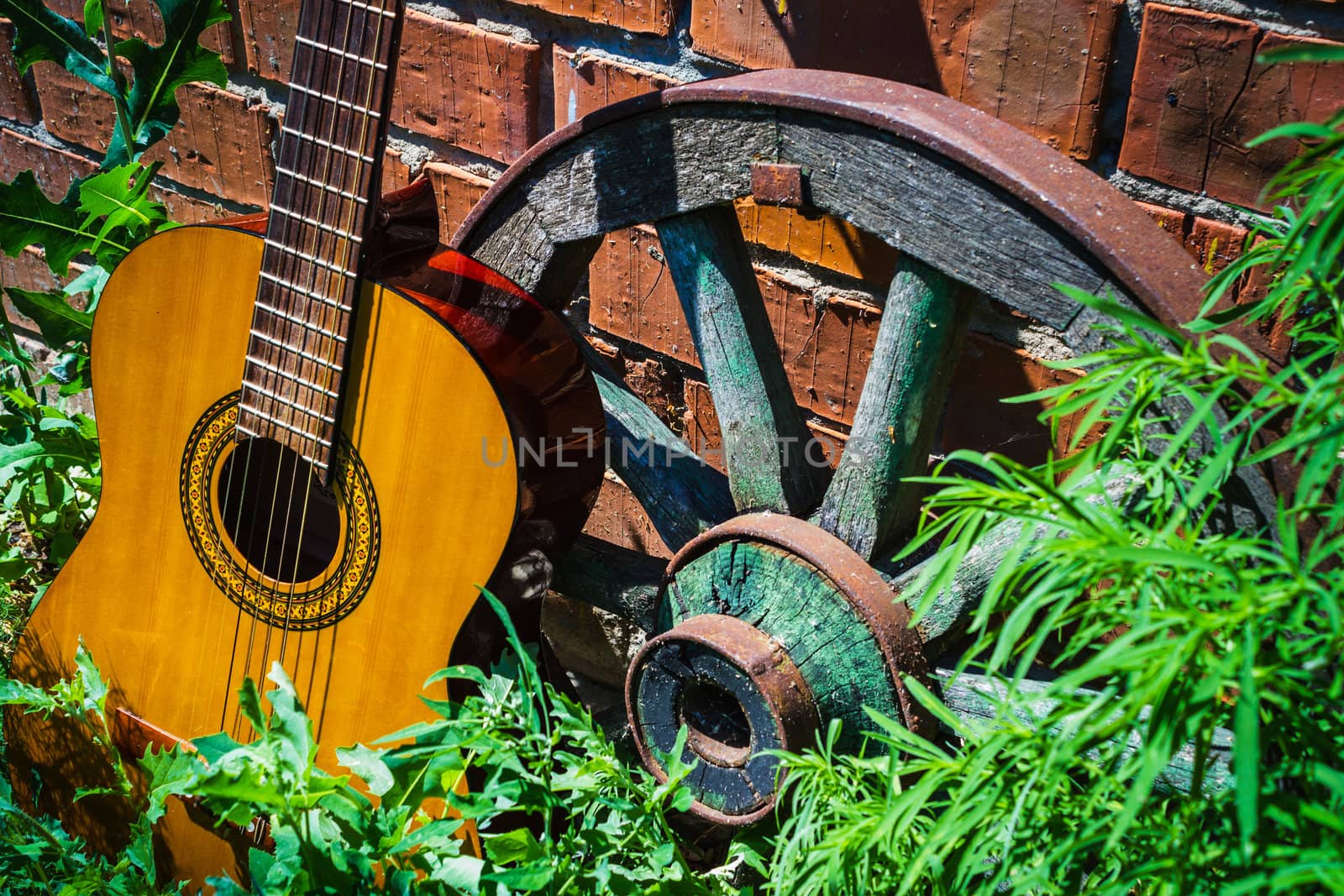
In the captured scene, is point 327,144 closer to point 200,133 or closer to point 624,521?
point 624,521

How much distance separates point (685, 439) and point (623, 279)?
27 cm

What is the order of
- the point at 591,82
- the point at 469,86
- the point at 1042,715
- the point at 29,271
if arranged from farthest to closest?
1. the point at 29,271
2. the point at 469,86
3. the point at 591,82
4. the point at 1042,715

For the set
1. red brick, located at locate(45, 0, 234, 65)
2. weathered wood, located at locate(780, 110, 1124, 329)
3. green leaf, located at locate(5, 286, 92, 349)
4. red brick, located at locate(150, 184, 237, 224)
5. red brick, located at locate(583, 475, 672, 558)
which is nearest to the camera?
weathered wood, located at locate(780, 110, 1124, 329)

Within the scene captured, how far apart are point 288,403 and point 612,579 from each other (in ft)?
1.55

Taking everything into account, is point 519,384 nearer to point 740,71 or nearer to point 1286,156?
point 740,71

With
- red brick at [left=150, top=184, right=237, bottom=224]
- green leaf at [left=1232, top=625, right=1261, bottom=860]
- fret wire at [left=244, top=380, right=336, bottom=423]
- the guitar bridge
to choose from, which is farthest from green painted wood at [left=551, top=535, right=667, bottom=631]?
red brick at [left=150, top=184, right=237, bottom=224]

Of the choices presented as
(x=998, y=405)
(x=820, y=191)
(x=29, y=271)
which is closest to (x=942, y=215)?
(x=820, y=191)

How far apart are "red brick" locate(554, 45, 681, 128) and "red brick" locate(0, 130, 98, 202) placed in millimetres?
1235

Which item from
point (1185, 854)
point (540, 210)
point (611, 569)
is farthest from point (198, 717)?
point (1185, 854)

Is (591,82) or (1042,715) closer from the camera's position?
(1042,715)

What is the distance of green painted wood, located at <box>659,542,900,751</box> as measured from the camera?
113cm

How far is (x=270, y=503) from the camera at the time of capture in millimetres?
1415

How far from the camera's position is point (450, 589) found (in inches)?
48.1

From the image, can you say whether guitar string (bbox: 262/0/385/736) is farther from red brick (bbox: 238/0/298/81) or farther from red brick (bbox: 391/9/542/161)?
red brick (bbox: 238/0/298/81)
